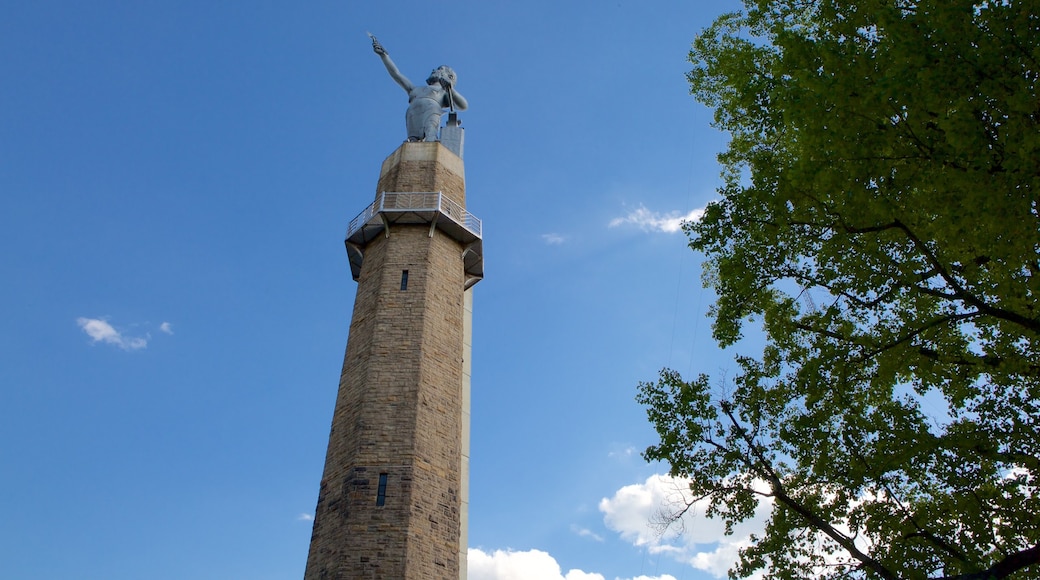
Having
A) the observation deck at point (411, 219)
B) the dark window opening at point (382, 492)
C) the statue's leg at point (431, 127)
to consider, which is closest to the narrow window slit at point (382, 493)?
the dark window opening at point (382, 492)

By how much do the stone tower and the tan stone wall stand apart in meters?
0.03

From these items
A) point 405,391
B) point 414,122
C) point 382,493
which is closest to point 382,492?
point 382,493

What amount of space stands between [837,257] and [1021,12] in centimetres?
368

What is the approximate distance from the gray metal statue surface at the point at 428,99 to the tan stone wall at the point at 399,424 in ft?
12.6

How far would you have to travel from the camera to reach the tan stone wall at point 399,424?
1895cm

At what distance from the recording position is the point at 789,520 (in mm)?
12750

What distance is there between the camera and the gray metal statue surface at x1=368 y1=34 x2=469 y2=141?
30.0 m

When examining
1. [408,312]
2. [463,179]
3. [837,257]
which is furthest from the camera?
[463,179]

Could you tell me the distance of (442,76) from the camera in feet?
105

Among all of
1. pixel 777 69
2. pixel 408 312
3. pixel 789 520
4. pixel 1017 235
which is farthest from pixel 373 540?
pixel 1017 235

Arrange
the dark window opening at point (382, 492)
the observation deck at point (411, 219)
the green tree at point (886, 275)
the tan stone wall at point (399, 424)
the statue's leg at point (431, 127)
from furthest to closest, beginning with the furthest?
the statue's leg at point (431, 127) < the observation deck at point (411, 219) < the dark window opening at point (382, 492) < the tan stone wall at point (399, 424) < the green tree at point (886, 275)

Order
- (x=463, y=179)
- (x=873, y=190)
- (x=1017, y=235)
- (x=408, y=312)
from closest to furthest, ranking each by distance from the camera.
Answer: (x=1017, y=235) → (x=873, y=190) → (x=408, y=312) → (x=463, y=179)

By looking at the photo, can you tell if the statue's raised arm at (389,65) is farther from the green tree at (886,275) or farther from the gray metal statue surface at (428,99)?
the green tree at (886,275)

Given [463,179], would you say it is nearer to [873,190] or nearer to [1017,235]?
[873,190]
